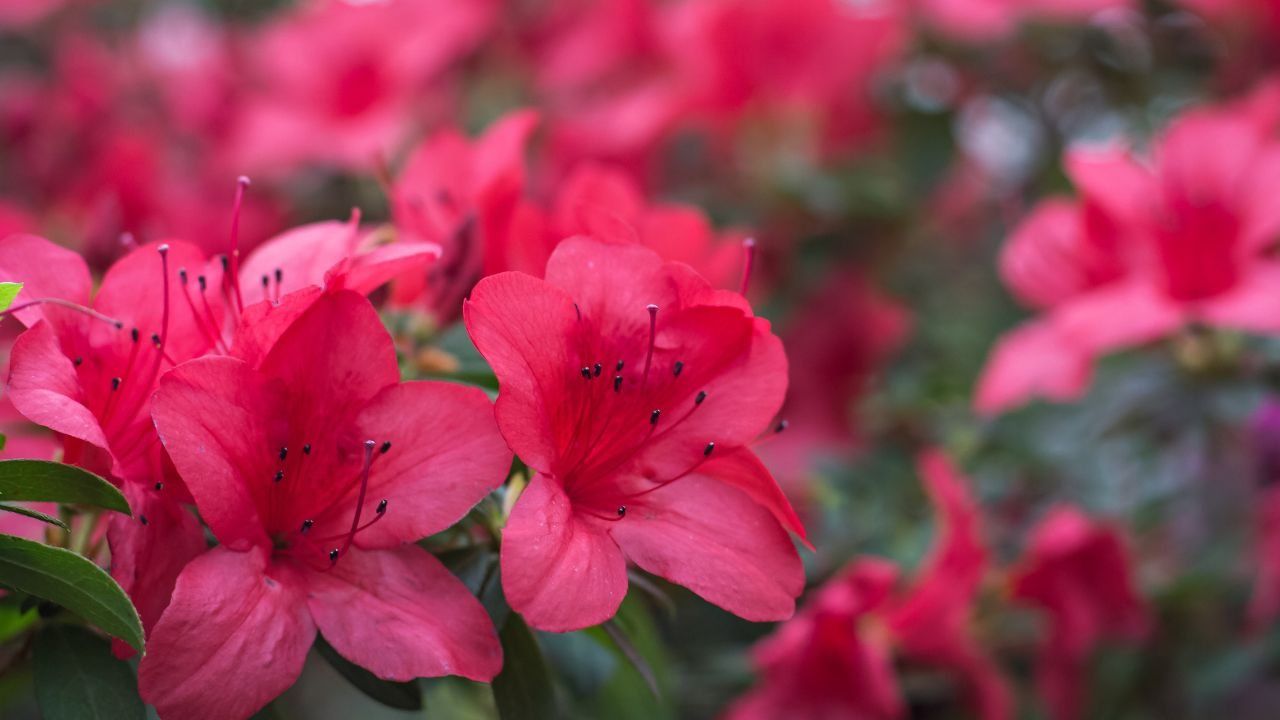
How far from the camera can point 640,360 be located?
0.76 meters

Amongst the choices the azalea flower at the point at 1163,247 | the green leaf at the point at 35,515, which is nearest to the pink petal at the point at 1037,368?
the azalea flower at the point at 1163,247

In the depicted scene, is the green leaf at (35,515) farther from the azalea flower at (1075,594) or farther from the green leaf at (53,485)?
the azalea flower at (1075,594)

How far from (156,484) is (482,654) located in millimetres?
212

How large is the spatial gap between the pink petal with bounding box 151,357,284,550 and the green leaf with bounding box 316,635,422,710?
3.1 inches

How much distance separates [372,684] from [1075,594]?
2.57ft

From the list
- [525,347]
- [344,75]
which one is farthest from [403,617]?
[344,75]

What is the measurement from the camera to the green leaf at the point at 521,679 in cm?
75

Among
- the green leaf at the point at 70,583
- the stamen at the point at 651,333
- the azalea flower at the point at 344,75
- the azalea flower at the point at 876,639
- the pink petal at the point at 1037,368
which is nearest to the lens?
the green leaf at the point at 70,583

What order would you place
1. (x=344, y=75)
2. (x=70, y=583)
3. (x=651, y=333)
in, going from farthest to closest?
(x=344, y=75), (x=651, y=333), (x=70, y=583)

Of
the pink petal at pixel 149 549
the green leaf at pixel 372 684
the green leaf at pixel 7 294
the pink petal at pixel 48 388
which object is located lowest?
the green leaf at pixel 372 684

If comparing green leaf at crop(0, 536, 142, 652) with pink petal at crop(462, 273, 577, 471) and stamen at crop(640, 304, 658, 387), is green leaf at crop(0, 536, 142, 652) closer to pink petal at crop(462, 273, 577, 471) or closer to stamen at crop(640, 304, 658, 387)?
pink petal at crop(462, 273, 577, 471)

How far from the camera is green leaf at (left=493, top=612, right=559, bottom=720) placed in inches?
29.4

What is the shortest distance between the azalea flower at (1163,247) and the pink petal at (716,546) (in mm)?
482

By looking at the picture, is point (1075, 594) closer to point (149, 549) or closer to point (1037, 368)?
point (1037, 368)
